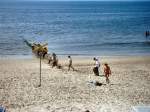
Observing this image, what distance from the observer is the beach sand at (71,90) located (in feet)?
63.2

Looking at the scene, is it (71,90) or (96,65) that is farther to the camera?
(96,65)

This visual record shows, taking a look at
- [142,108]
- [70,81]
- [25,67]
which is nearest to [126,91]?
[70,81]

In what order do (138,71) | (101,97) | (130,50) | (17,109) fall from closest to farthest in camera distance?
(17,109) → (101,97) → (138,71) → (130,50)

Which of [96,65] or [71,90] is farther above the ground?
[96,65]

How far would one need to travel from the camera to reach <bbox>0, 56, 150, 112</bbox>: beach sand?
63.2ft

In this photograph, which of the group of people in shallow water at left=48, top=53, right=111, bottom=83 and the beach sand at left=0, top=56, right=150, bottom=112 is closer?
the beach sand at left=0, top=56, right=150, bottom=112

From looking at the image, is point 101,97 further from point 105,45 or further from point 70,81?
point 105,45

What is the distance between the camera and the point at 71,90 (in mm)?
22234

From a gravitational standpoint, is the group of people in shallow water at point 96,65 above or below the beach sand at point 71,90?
above

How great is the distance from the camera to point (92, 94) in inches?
842

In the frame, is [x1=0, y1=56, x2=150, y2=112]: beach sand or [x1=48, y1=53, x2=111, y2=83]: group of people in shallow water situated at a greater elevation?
[x1=48, y1=53, x2=111, y2=83]: group of people in shallow water

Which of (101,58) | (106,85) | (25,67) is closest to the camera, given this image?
(106,85)

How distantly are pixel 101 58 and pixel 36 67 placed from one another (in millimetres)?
9537

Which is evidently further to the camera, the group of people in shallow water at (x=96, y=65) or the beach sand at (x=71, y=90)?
the group of people in shallow water at (x=96, y=65)
